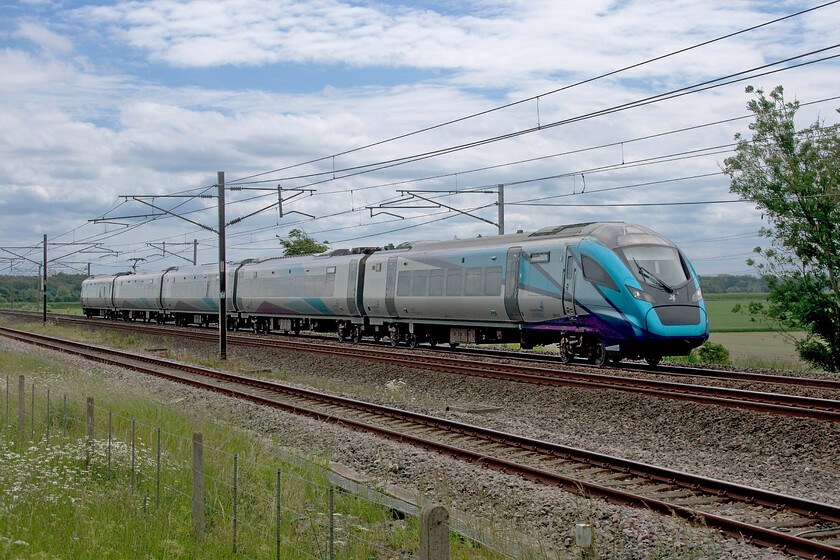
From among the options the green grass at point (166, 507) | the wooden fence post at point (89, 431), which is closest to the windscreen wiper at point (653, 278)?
the green grass at point (166, 507)

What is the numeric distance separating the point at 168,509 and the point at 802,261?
25.2 meters

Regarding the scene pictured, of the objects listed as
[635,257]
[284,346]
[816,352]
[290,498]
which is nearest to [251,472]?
[290,498]

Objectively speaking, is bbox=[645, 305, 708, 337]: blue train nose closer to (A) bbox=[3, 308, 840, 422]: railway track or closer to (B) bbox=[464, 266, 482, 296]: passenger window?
(A) bbox=[3, 308, 840, 422]: railway track

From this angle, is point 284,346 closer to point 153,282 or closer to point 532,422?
point 532,422

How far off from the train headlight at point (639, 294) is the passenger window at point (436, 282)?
7870 millimetres

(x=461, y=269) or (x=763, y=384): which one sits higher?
(x=461, y=269)

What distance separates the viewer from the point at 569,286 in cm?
1988

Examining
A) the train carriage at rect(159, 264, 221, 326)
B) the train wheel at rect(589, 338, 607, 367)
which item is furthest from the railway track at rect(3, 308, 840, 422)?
the train carriage at rect(159, 264, 221, 326)

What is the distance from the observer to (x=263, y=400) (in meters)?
16.1

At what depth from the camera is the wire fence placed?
22.0 ft

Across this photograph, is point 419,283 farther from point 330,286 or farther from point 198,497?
point 198,497

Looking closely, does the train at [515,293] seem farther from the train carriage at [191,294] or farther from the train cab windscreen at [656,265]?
the train carriage at [191,294]

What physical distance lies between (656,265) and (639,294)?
1.14 meters

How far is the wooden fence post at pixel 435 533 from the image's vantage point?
432cm
